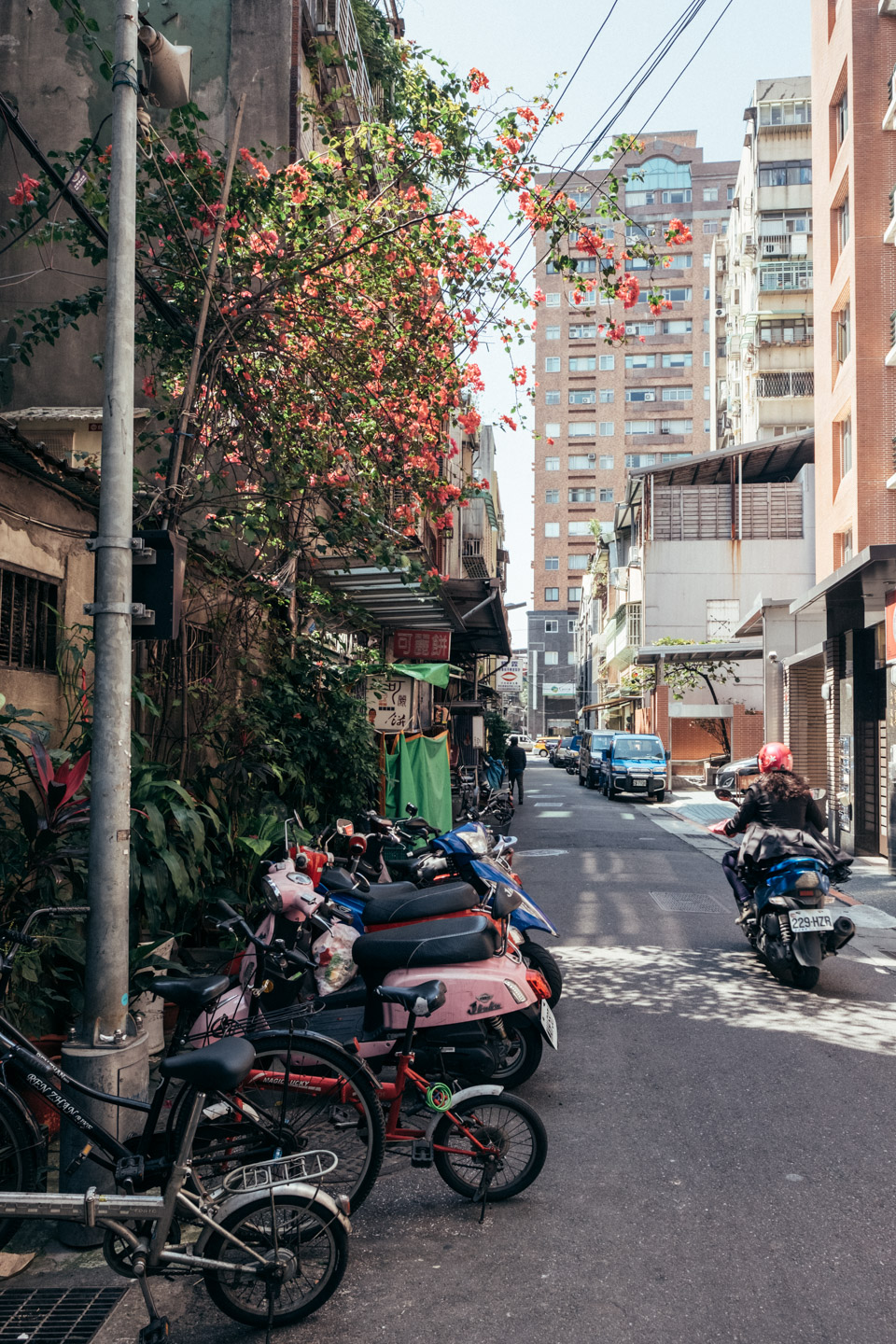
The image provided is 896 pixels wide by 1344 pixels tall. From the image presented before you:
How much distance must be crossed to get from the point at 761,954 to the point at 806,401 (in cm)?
4182

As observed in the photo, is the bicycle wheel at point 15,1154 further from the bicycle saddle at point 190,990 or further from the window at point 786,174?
the window at point 786,174

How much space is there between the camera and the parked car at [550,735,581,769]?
58.0 meters

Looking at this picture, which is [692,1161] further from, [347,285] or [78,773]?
[347,285]

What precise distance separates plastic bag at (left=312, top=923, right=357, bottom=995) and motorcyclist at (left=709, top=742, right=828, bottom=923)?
4.14 meters

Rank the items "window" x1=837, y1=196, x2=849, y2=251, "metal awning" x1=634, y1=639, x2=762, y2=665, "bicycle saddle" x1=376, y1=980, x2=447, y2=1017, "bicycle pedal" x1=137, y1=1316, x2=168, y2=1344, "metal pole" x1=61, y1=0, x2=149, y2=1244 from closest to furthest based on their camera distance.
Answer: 1. "bicycle pedal" x1=137, y1=1316, x2=168, y2=1344
2. "bicycle saddle" x1=376, y1=980, x2=447, y2=1017
3. "metal pole" x1=61, y1=0, x2=149, y2=1244
4. "window" x1=837, y1=196, x2=849, y2=251
5. "metal awning" x1=634, y1=639, x2=762, y2=665

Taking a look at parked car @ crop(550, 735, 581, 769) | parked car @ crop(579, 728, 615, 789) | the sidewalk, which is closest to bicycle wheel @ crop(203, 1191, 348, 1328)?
the sidewalk

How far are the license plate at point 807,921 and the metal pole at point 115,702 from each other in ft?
16.5

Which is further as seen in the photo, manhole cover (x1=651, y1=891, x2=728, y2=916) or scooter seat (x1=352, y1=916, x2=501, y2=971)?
manhole cover (x1=651, y1=891, x2=728, y2=916)

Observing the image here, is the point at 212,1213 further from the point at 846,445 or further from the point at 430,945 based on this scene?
the point at 846,445

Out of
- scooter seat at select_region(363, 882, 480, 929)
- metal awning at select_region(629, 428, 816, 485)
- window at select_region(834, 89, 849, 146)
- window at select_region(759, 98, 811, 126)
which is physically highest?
window at select_region(759, 98, 811, 126)

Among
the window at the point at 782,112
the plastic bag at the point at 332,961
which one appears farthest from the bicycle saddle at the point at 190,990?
the window at the point at 782,112

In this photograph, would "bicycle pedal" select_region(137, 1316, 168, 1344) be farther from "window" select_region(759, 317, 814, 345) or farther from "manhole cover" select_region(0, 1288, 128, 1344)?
"window" select_region(759, 317, 814, 345)

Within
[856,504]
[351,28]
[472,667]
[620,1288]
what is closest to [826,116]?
[856,504]

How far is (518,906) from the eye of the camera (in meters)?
6.38
